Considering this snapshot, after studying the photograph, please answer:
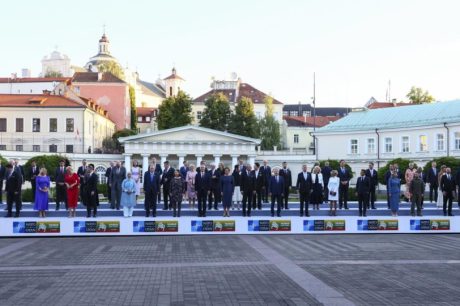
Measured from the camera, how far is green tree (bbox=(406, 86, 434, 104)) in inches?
3674

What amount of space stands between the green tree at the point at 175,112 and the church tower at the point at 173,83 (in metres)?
55.1

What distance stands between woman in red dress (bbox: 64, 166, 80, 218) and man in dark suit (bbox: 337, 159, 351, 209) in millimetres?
10167

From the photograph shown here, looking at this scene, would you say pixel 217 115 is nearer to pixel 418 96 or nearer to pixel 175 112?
pixel 175 112

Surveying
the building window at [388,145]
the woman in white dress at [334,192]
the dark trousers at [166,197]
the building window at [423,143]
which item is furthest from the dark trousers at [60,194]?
the building window at [388,145]

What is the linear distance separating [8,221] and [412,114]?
170ft

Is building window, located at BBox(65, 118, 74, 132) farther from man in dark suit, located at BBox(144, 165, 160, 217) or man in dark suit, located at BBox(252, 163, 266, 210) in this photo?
man in dark suit, located at BBox(144, 165, 160, 217)

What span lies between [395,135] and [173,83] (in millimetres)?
86460

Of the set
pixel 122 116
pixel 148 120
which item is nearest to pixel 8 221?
pixel 122 116

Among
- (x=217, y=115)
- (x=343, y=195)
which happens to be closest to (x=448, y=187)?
(x=343, y=195)

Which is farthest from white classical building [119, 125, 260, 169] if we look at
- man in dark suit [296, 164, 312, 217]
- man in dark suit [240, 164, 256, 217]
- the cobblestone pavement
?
the cobblestone pavement

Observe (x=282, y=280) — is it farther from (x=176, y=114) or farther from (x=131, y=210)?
(x=176, y=114)

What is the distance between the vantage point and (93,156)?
74125 mm

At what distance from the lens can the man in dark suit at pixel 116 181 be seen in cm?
2689

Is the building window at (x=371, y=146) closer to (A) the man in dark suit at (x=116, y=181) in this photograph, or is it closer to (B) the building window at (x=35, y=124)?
(B) the building window at (x=35, y=124)
